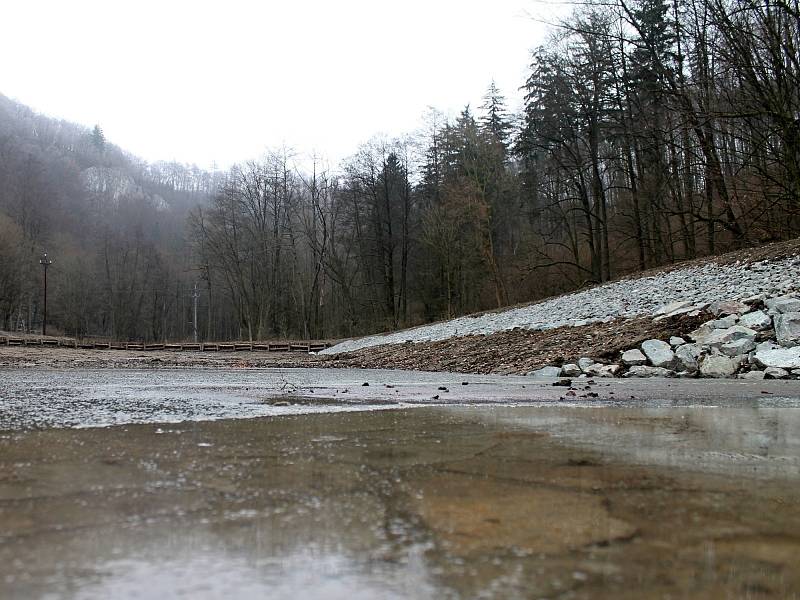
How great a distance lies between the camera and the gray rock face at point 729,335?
28.0 ft

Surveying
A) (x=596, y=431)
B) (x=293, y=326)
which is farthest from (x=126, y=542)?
(x=293, y=326)

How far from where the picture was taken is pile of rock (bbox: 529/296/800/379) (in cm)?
781

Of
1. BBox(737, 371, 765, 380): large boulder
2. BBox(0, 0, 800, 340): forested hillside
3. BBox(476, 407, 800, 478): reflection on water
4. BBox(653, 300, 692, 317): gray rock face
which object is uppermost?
BBox(0, 0, 800, 340): forested hillside

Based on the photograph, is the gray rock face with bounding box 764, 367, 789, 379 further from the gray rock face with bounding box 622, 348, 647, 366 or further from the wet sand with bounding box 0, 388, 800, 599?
the wet sand with bounding box 0, 388, 800, 599

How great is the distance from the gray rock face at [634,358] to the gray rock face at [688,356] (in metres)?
0.51

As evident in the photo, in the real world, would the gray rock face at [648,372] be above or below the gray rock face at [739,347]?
below

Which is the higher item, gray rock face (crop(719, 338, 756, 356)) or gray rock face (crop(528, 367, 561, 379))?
gray rock face (crop(719, 338, 756, 356))

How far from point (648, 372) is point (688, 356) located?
62cm

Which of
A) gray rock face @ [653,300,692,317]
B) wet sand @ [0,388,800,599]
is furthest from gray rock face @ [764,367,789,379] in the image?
wet sand @ [0,388,800,599]

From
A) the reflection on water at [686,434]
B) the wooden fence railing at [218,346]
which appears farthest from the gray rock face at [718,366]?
the wooden fence railing at [218,346]

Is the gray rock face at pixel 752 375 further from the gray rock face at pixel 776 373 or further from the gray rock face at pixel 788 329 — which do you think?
the gray rock face at pixel 788 329

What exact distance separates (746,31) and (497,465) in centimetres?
1215

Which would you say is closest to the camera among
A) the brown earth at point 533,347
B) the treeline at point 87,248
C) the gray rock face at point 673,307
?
the brown earth at point 533,347

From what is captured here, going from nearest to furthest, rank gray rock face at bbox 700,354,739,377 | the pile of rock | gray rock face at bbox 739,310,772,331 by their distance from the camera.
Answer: the pile of rock
gray rock face at bbox 700,354,739,377
gray rock face at bbox 739,310,772,331
